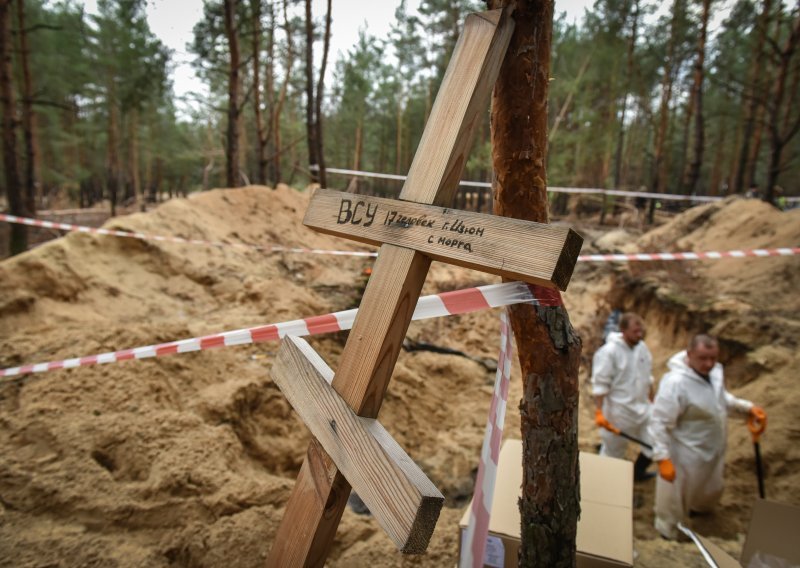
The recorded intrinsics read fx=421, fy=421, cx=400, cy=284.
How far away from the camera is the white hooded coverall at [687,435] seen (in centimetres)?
331

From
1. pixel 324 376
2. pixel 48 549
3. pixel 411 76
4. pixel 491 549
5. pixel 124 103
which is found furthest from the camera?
pixel 411 76

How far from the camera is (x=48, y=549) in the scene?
1960 millimetres

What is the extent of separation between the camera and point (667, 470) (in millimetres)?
3213

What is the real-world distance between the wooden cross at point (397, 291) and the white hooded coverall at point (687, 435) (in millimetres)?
3134

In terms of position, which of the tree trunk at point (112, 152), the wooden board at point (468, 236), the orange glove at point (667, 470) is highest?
the tree trunk at point (112, 152)

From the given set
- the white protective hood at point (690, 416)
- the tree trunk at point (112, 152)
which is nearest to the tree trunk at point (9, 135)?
the white protective hood at point (690, 416)

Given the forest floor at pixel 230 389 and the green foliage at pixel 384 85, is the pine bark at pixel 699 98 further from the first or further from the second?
the forest floor at pixel 230 389

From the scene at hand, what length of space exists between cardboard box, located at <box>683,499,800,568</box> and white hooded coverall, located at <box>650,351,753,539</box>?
885 millimetres

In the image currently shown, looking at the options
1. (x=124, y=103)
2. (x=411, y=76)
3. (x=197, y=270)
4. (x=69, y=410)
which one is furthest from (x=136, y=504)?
(x=411, y=76)

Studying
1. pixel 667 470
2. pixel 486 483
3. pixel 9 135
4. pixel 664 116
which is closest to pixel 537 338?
pixel 486 483

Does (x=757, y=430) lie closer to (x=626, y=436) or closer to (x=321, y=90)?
(x=626, y=436)

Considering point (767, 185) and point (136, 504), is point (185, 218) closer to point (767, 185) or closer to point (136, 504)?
point (136, 504)

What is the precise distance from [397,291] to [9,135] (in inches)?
356

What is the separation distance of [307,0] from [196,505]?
1072 centimetres
